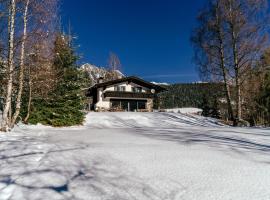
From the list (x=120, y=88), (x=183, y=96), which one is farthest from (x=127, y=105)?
(x=183, y=96)

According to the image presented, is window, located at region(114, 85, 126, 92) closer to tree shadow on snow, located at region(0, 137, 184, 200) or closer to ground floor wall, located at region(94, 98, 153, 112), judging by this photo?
ground floor wall, located at region(94, 98, 153, 112)

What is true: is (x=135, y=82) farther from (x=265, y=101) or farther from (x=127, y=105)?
(x=265, y=101)

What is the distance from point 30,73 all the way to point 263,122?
23.6 m

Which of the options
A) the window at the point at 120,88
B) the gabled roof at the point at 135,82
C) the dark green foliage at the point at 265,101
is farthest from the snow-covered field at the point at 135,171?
the window at the point at 120,88

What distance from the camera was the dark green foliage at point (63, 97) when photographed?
75.7ft

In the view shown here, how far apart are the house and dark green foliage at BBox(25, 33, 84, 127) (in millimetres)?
19277

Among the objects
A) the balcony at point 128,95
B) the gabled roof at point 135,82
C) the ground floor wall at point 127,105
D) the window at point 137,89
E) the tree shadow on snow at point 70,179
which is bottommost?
the tree shadow on snow at point 70,179

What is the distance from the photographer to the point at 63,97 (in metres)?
24.0

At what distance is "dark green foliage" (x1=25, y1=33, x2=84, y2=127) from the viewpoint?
2308 cm

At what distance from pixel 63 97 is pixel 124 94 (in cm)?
2272

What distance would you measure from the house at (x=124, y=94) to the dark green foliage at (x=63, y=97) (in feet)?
63.2

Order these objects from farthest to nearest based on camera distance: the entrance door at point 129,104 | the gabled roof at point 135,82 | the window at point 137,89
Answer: the window at point 137,89
the entrance door at point 129,104
the gabled roof at point 135,82

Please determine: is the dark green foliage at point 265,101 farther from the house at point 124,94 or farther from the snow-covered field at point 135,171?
the snow-covered field at point 135,171

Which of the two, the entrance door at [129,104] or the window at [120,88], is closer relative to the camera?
the entrance door at [129,104]
